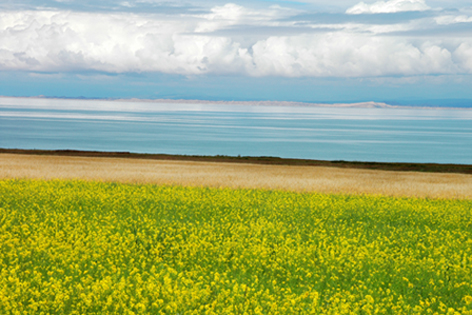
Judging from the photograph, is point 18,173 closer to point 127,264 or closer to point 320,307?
point 127,264

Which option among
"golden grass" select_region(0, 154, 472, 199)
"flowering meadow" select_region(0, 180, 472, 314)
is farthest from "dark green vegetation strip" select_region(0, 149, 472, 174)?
"flowering meadow" select_region(0, 180, 472, 314)

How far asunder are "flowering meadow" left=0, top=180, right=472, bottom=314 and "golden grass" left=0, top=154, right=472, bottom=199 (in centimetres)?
705

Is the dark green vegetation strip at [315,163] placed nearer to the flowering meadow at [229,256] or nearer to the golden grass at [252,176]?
the golden grass at [252,176]

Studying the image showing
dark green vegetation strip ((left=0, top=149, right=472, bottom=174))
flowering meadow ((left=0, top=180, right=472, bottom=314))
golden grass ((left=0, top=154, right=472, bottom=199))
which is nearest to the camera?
flowering meadow ((left=0, top=180, right=472, bottom=314))

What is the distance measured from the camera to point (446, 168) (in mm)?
42688

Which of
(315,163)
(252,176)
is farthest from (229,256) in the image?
(315,163)

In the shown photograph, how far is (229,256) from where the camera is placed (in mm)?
12344

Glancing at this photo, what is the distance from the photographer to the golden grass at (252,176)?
28.2 metres

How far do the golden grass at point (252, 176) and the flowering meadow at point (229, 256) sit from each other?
7.05 meters

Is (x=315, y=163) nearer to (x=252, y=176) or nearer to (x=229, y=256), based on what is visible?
(x=252, y=176)

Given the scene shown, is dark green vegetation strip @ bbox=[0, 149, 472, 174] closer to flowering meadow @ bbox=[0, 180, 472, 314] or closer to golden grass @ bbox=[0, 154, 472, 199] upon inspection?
golden grass @ bbox=[0, 154, 472, 199]

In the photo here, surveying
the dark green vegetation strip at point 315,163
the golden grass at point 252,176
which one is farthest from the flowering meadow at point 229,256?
the dark green vegetation strip at point 315,163

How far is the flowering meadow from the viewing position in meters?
8.71

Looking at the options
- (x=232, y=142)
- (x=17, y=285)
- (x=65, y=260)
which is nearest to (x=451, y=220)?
(x=65, y=260)
